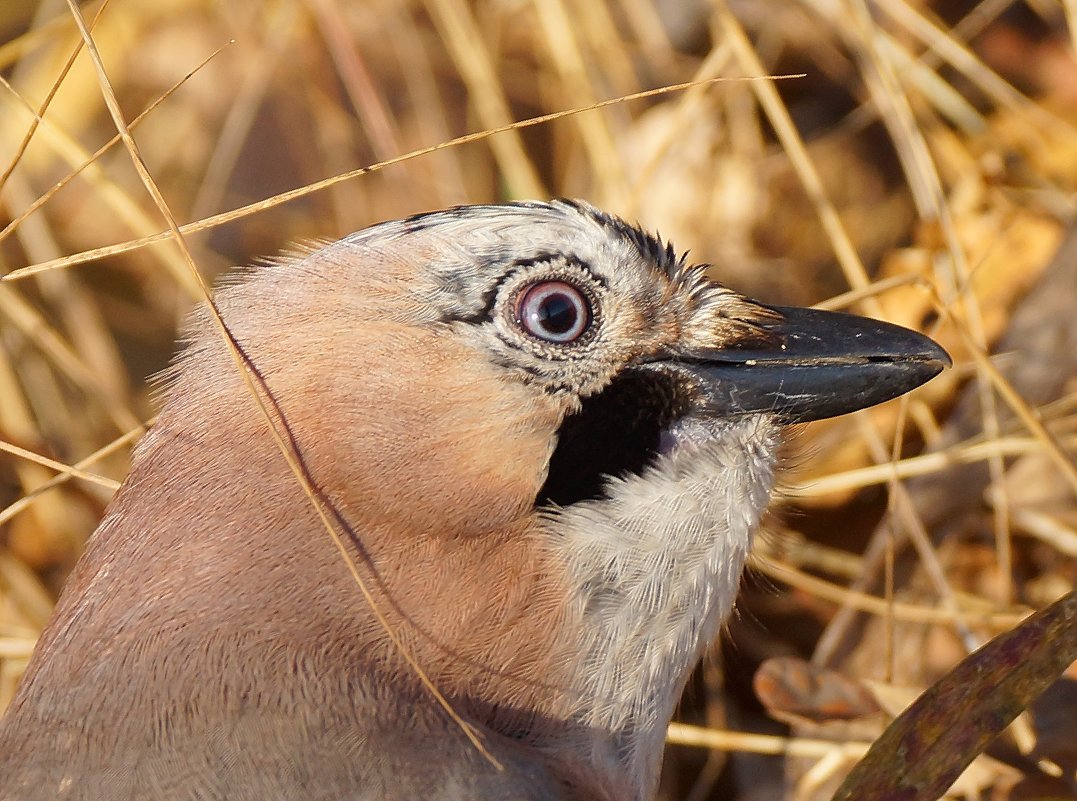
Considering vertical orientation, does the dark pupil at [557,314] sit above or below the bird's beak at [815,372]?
above

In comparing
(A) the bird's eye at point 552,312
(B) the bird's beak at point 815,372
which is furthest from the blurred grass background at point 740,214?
(A) the bird's eye at point 552,312

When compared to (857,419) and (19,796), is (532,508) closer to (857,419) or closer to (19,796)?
(19,796)

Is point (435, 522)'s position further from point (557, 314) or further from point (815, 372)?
point (815, 372)

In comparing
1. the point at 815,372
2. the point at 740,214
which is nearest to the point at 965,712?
the point at 815,372

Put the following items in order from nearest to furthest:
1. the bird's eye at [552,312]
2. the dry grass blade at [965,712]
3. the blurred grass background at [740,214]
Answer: the dry grass blade at [965,712]
the bird's eye at [552,312]
the blurred grass background at [740,214]

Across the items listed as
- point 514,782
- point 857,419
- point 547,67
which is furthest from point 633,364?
point 547,67

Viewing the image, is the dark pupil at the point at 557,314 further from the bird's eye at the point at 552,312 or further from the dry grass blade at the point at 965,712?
the dry grass blade at the point at 965,712

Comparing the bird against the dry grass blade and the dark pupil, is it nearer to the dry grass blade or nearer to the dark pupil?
the dark pupil
